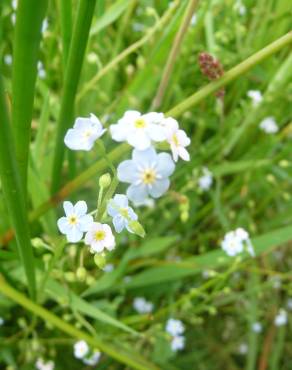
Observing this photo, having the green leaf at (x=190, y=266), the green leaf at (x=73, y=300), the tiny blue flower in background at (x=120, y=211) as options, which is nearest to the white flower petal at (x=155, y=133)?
the tiny blue flower in background at (x=120, y=211)

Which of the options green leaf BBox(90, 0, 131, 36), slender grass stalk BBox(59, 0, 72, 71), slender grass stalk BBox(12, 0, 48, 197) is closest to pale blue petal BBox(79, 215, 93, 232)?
slender grass stalk BBox(12, 0, 48, 197)

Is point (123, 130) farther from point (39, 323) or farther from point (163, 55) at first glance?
point (39, 323)

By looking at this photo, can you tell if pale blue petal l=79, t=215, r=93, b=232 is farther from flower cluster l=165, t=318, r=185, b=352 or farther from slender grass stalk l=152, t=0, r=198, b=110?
flower cluster l=165, t=318, r=185, b=352

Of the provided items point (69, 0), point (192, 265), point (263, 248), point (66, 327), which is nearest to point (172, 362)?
point (192, 265)

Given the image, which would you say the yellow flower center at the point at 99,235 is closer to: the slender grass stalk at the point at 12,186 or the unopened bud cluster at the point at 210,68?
the slender grass stalk at the point at 12,186

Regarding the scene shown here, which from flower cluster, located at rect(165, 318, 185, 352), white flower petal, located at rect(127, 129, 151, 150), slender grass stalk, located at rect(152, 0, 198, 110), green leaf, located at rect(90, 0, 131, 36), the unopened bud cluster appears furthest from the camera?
flower cluster, located at rect(165, 318, 185, 352)

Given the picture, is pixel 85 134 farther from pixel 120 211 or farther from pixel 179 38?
pixel 179 38
